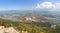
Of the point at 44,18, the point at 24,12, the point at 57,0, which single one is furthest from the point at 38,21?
the point at 57,0

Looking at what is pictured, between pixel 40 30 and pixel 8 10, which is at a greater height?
pixel 8 10

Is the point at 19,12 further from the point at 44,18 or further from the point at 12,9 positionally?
the point at 44,18

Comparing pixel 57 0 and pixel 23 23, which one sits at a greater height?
pixel 57 0

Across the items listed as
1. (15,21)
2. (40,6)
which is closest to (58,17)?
(40,6)

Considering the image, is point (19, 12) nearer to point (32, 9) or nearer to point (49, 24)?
point (32, 9)

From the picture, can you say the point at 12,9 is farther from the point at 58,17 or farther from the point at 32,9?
the point at 58,17

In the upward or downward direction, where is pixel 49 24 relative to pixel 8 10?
downward

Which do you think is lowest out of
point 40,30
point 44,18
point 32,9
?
point 40,30
